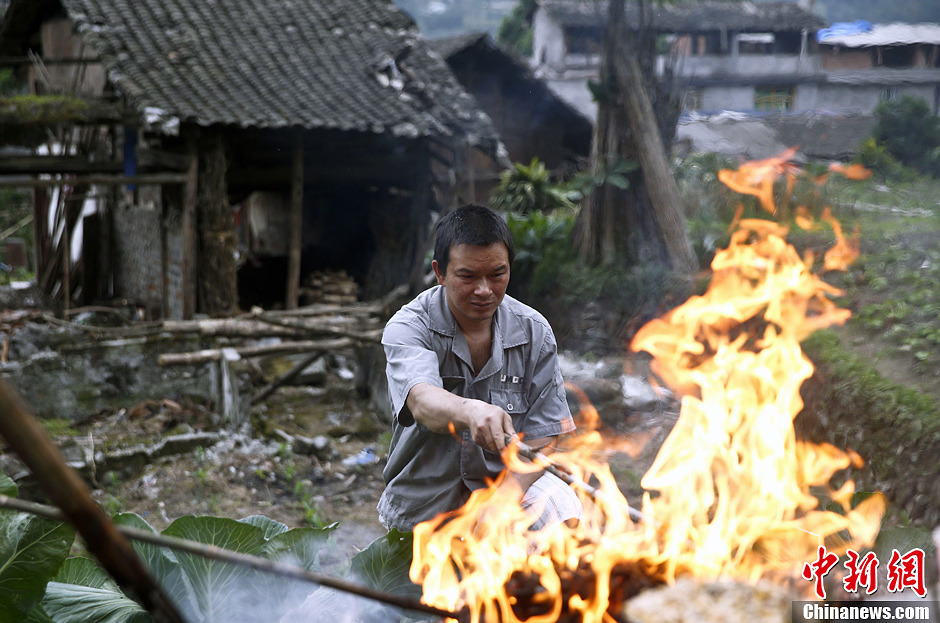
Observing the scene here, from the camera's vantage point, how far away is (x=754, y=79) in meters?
31.0

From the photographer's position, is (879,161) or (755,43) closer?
(879,161)

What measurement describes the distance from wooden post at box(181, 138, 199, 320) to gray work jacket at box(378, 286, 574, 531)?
8744 millimetres

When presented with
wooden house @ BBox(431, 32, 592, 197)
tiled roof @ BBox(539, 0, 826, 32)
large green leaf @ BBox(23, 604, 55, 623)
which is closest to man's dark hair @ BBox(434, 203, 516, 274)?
large green leaf @ BBox(23, 604, 55, 623)

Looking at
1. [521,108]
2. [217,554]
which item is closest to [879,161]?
[521,108]

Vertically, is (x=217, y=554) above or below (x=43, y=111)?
below

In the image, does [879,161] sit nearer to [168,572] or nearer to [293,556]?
[293,556]

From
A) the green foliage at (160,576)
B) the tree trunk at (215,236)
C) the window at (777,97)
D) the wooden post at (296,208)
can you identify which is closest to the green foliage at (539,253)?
the wooden post at (296,208)

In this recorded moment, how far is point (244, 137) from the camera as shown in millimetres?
11719

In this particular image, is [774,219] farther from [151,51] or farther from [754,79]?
[754,79]

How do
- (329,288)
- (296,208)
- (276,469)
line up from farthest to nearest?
(329,288)
(296,208)
(276,469)

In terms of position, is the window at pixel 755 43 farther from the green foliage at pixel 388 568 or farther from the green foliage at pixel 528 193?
the green foliage at pixel 388 568

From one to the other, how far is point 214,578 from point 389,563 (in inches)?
24.9

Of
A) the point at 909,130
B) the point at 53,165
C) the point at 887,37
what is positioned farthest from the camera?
the point at 887,37

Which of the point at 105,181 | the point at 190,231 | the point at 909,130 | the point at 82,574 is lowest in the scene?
the point at 82,574
